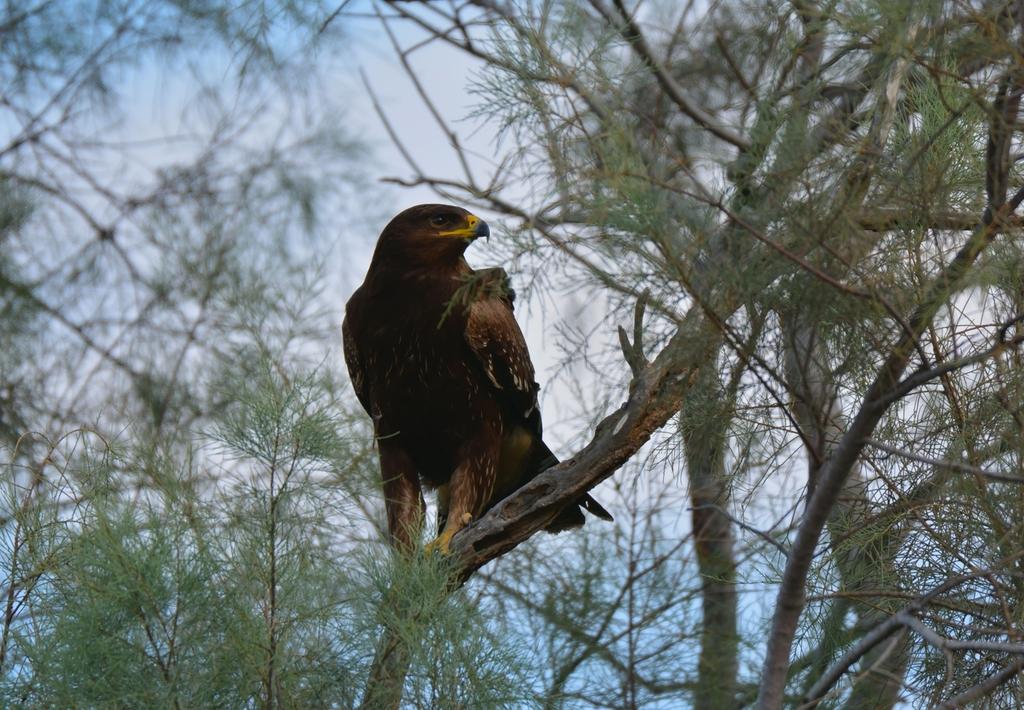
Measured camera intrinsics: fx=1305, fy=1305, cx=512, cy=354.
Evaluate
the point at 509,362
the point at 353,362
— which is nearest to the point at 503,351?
the point at 509,362

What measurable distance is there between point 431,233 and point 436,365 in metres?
0.43

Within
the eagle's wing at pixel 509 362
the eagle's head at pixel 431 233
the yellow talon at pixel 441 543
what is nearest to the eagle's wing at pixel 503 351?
the eagle's wing at pixel 509 362

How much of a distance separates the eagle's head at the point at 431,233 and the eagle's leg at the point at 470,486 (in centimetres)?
67

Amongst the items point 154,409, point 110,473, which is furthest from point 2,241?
point 110,473

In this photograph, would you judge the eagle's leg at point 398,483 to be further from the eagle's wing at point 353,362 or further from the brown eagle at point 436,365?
the eagle's wing at point 353,362

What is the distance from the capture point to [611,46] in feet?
10.6

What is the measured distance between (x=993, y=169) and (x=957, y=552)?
1.19 meters

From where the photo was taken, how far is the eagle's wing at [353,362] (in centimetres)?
434

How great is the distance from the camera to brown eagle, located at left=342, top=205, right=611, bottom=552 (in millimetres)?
4129

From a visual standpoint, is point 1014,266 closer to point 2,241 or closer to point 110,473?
point 110,473

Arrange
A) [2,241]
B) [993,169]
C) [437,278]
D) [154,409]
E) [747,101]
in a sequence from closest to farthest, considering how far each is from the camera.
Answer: [993,169] → [747,101] → [437,278] → [154,409] → [2,241]

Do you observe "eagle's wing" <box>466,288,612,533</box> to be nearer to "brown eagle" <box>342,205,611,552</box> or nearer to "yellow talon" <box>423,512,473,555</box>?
"brown eagle" <box>342,205,611,552</box>

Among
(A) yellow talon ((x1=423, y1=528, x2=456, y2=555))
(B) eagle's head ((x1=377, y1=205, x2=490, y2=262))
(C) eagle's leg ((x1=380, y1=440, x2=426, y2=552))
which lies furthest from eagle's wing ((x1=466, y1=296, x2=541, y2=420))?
(A) yellow talon ((x1=423, y1=528, x2=456, y2=555))

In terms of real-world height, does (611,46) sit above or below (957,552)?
above
